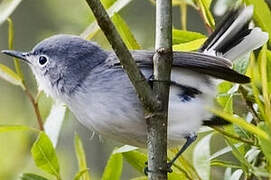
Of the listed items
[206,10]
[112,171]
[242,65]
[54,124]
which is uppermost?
[206,10]

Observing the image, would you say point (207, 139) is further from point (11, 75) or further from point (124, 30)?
point (11, 75)

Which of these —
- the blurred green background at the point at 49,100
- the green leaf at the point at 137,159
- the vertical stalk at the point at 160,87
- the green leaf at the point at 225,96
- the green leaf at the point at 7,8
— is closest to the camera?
the vertical stalk at the point at 160,87

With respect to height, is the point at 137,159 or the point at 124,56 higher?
the point at 124,56

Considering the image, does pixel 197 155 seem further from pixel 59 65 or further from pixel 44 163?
pixel 59 65

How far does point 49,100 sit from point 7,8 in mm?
560

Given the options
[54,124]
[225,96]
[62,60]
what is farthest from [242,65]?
[62,60]

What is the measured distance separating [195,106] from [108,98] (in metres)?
0.20

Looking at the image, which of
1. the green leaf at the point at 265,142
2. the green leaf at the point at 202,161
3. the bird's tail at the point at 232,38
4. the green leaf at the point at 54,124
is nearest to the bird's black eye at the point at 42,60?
the green leaf at the point at 54,124

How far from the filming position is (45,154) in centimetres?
142

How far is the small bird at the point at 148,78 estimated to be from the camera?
159 centimetres

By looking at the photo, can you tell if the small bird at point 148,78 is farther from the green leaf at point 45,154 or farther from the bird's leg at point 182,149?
the green leaf at point 45,154

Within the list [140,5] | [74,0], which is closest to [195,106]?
[74,0]

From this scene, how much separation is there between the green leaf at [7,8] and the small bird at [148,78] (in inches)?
7.4

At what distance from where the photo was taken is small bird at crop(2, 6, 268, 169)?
1593 mm
